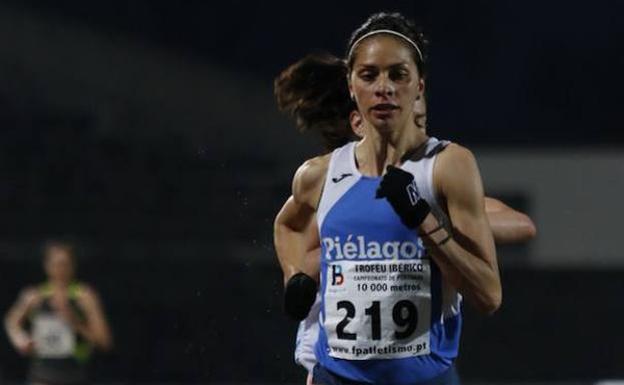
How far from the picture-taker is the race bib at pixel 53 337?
10.6m

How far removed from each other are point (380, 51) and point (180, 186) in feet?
35.8

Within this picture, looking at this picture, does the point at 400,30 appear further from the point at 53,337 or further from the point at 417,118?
the point at 53,337

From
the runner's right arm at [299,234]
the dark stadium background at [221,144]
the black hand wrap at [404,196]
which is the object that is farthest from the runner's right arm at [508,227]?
the dark stadium background at [221,144]

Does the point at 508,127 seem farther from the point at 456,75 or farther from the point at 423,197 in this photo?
the point at 423,197

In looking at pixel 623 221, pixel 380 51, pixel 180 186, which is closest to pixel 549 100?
pixel 623 221

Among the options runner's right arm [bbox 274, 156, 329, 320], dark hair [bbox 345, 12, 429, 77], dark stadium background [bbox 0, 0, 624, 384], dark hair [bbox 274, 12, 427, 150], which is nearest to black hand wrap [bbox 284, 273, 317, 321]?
runner's right arm [bbox 274, 156, 329, 320]

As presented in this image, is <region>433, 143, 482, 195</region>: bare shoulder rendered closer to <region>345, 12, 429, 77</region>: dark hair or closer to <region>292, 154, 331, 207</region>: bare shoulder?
<region>345, 12, 429, 77</region>: dark hair

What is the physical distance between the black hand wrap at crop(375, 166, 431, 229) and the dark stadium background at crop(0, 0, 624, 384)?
8.93 meters

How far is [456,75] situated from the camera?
563 inches

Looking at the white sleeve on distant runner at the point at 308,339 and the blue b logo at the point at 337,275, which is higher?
the blue b logo at the point at 337,275

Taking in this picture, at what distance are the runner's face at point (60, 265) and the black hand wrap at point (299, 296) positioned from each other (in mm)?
7041

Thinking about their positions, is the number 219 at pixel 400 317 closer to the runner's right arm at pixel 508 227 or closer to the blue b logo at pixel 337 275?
Answer: the blue b logo at pixel 337 275

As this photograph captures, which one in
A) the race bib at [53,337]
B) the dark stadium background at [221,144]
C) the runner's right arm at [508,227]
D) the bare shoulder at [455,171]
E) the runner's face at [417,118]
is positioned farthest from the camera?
the dark stadium background at [221,144]

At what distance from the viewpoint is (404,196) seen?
3.47m
